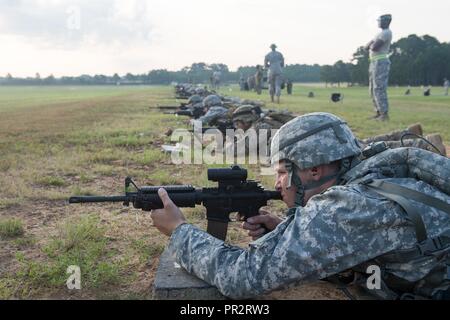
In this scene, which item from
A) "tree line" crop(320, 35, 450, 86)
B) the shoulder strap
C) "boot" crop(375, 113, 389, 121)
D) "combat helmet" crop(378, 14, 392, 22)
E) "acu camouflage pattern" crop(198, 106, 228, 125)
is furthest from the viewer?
"tree line" crop(320, 35, 450, 86)

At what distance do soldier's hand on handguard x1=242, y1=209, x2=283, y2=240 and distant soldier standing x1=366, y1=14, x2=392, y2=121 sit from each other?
1219cm

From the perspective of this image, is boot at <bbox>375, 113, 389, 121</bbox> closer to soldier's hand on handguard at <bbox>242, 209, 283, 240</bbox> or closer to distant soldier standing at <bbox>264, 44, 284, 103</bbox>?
distant soldier standing at <bbox>264, 44, 284, 103</bbox>

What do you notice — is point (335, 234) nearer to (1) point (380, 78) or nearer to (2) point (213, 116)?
(2) point (213, 116)

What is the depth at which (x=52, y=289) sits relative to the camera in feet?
11.3

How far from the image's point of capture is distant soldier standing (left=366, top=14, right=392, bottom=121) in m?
14.0

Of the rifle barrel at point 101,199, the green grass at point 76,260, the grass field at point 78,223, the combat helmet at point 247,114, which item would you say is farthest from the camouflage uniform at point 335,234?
the combat helmet at point 247,114

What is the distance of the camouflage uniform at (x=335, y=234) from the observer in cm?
241

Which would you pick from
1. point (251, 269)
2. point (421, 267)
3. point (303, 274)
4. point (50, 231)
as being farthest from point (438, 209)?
point (50, 231)

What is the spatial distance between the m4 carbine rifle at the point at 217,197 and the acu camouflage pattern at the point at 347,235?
23.9 inches

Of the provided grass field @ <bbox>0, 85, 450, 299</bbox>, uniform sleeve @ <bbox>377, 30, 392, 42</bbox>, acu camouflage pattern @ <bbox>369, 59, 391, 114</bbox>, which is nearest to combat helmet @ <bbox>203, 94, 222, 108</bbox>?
acu camouflage pattern @ <bbox>369, 59, 391, 114</bbox>

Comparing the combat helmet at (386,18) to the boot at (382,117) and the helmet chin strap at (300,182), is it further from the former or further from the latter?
the helmet chin strap at (300,182)

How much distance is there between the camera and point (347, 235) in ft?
7.90
